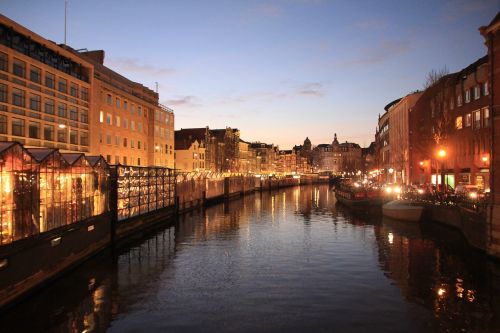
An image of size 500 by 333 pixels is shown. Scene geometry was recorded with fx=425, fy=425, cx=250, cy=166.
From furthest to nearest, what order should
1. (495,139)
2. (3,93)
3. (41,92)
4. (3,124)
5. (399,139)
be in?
(399,139), (41,92), (3,124), (3,93), (495,139)

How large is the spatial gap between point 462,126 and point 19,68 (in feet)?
185

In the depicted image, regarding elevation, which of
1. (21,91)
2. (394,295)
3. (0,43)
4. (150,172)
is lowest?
(394,295)

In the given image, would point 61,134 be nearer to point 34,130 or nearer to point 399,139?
point 34,130

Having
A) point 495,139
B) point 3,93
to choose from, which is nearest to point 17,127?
point 3,93

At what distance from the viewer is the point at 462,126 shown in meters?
58.7

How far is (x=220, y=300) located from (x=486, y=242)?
65.3 ft

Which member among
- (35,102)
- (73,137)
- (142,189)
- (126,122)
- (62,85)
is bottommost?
(142,189)

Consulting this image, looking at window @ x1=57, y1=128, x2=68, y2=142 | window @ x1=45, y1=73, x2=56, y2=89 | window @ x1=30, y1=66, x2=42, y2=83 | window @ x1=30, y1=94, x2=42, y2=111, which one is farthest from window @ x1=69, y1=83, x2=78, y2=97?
window @ x1=30, y1=66, x2=42, y2=83

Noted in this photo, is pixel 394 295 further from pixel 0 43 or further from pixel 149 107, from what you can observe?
pixel 149 107

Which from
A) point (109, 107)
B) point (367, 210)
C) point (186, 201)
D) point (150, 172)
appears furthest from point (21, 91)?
point (367, 210)

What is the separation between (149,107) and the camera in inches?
3401

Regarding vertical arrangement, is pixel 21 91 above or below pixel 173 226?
above

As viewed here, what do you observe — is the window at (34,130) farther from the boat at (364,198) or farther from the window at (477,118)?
the window at (477,118)

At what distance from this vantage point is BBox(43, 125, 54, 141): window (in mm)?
53125
